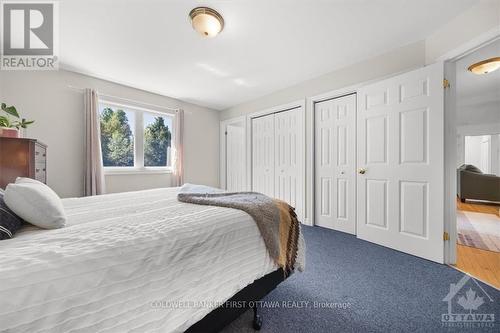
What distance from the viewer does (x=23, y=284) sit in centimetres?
57

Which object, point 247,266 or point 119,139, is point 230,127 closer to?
point 119,139

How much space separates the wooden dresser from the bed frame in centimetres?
231

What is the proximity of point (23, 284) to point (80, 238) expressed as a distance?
0.84 feet

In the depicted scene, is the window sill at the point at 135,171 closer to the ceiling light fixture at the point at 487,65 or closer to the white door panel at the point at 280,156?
the white door panel at the point at 280,156

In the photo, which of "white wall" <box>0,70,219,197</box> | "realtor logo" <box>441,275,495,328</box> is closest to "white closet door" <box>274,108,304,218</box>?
"realtor logo" <box>441,275,495,328</box>

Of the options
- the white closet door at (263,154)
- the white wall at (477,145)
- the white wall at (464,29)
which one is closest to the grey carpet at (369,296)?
the white closet door at (263,154)

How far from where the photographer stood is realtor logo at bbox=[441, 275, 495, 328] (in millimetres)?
1324

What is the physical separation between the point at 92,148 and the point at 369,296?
390 cm

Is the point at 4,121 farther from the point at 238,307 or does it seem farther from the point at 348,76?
the point at 348,76

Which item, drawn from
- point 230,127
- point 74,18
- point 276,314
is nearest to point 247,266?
point 276,314

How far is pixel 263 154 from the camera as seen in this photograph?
13.8ft

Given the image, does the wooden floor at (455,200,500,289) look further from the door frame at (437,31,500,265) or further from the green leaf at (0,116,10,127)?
the green leaf at (0,116,10,127)

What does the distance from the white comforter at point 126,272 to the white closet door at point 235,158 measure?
3482mm

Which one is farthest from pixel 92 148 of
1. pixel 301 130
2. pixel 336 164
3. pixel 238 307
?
pixel 336 164
